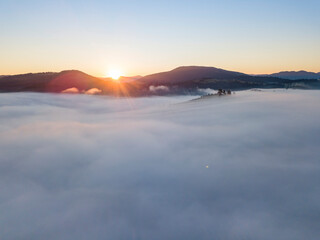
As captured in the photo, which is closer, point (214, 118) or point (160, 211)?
point (160, 211)

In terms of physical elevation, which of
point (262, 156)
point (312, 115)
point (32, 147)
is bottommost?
point (32, 147)

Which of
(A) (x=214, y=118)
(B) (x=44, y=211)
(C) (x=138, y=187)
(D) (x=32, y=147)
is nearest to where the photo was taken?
(B) (x=44, y=211)

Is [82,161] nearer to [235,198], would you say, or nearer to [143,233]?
[143,233]

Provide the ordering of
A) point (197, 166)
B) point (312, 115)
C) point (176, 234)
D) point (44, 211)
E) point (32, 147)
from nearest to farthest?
point (176, 234) → point (44, 211) → point (197, 166) → point (312, 115) → point (32, 147)

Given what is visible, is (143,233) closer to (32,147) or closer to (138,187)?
(138,187)

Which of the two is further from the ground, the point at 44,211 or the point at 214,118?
the point at 214,118

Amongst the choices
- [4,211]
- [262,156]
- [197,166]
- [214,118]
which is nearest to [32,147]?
[4,211]
